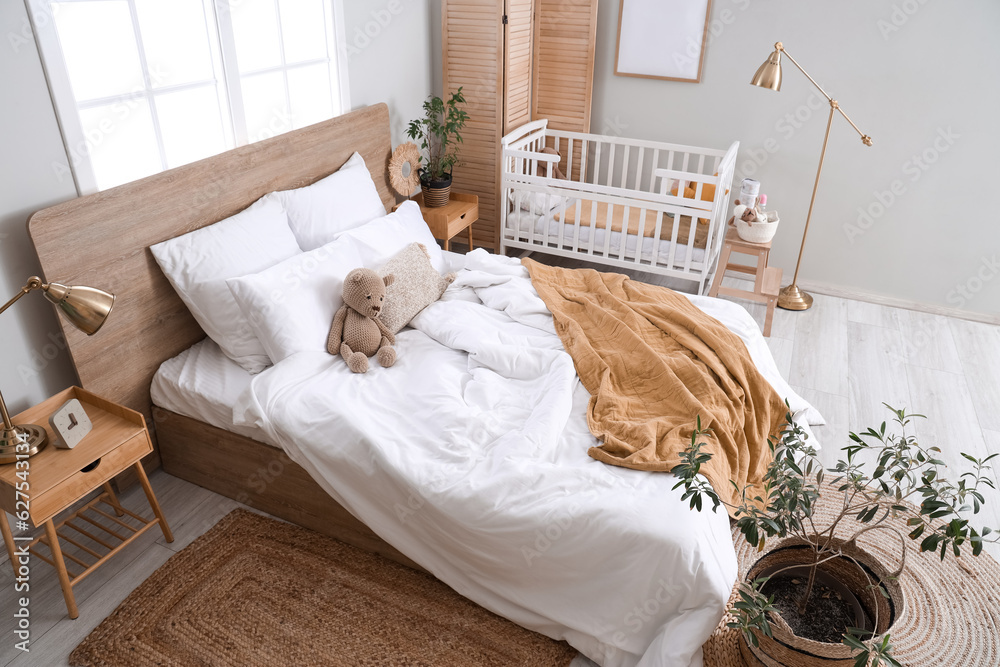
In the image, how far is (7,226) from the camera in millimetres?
1968

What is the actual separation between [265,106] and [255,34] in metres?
0.28

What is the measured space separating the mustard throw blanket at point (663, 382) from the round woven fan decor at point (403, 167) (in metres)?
1.11

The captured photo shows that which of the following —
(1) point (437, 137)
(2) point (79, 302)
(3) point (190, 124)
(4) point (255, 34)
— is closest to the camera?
(2) point (79, 302)

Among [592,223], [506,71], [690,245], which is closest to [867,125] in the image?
[690,245]

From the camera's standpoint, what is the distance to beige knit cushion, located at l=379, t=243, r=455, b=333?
2576 mm

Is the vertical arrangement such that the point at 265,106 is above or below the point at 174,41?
below

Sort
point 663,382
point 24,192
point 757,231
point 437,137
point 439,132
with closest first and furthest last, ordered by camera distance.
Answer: point 24,192 → point 663,382 → point 757,231 → point 439,132 → point 437,137

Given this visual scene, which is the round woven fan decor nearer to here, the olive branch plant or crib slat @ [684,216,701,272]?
the olive branch plant

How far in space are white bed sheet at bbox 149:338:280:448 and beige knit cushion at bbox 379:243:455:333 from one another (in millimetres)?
559

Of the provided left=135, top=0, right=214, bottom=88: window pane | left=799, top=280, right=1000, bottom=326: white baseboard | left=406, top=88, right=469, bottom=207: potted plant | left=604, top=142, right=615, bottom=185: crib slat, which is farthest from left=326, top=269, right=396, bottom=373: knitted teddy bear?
left=799, top=280, right=1000, bottom=326: white baseboard

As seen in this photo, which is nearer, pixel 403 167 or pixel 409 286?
pixel 409 286

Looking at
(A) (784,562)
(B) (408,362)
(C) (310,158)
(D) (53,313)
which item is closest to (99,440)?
(D) (53,313)

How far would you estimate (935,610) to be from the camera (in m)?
2.04

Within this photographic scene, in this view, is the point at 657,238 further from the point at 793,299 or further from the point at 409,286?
the point at 409,286
